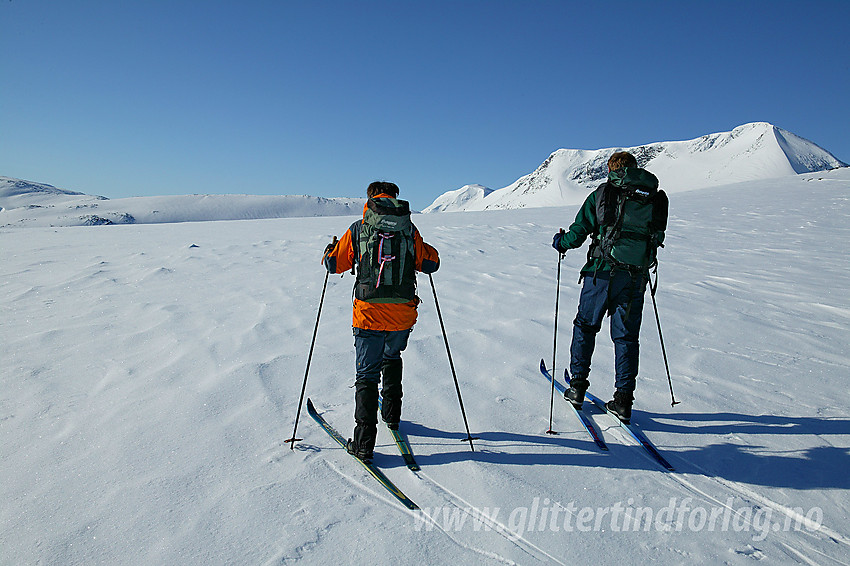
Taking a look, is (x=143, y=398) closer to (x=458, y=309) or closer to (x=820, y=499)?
(x=458, y=309)

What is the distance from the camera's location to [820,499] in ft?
9.36

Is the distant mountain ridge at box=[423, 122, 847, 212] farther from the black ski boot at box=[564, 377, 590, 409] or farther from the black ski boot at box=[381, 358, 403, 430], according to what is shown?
the black ski boot at box=[381, 358, 403, 430]

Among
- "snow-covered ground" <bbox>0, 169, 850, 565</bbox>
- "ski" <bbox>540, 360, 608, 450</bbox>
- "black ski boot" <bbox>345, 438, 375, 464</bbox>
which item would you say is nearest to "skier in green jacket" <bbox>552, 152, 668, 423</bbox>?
"ski" <bbox>540, 360, 608, 450</bbox>

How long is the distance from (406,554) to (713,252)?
12.6 metres

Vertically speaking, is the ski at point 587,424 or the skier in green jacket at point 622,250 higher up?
the skier in green jacket at point 622,250

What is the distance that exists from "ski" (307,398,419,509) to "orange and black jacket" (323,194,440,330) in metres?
0.97

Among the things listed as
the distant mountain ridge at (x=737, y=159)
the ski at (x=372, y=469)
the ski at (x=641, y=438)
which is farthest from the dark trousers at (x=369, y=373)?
the distant mountain ridge at (x=737, y=159)

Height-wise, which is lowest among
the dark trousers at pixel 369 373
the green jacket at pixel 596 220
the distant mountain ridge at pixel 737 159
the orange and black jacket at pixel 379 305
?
the dark trousers at pixel 369 373

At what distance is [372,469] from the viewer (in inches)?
120

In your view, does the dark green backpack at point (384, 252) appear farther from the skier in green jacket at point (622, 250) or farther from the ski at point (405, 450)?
the skier in green jacket at point (622, 250)

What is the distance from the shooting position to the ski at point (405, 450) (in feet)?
10.2

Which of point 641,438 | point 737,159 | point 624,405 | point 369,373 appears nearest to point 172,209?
point 369,373

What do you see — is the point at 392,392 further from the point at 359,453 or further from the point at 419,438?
the point at 359,453

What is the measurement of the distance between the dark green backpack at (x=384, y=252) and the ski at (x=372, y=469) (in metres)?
1.20
